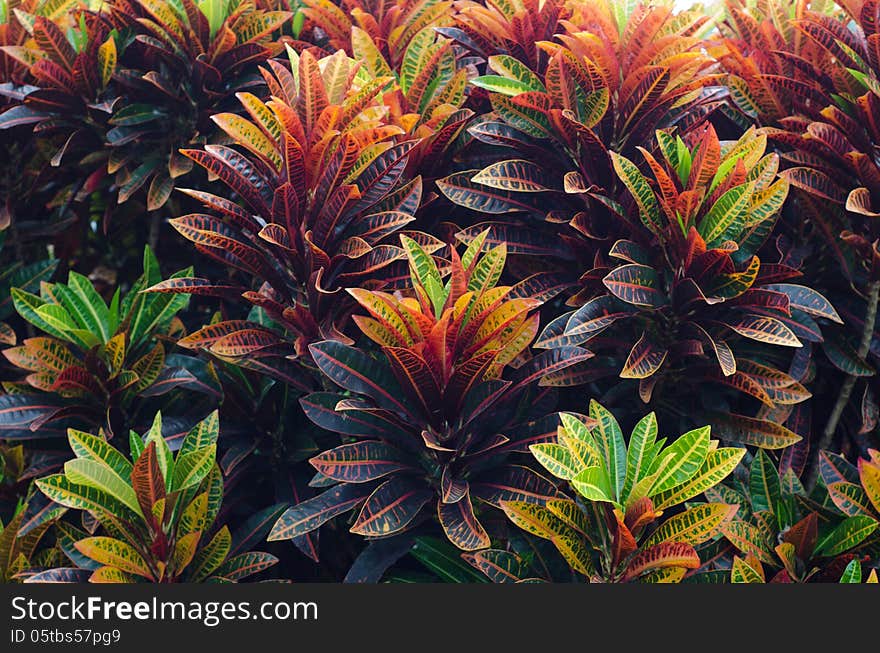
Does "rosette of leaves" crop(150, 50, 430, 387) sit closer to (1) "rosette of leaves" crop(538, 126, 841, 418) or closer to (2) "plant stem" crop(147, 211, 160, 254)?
(1) "rosette of leaves" crop(538, 126, 841, 418)

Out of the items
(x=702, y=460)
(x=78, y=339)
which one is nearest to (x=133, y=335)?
(x=78, y=339)

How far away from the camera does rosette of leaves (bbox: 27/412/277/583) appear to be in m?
2.09

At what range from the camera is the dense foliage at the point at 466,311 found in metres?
2.15

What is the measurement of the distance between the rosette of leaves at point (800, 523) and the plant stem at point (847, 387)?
0.24 metres

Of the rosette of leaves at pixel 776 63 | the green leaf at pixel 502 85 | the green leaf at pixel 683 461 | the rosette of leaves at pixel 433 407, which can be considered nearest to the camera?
the green leaf at pixel 683 461

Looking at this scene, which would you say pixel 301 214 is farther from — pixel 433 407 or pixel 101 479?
pixel 101 479

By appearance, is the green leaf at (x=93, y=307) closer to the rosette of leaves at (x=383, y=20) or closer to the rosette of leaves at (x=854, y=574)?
the rosette of leaves at (x=383, y=20)

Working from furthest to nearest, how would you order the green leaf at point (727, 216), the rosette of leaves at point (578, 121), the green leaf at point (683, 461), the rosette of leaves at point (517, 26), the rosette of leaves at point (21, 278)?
the rosette of leaves at point (21, 278)
the rosette of leaves at point (517, 26)
the rosette of leaves at point (578, 121)
the green leaf at point (727, 216)
the green leaf at point (683, 461)

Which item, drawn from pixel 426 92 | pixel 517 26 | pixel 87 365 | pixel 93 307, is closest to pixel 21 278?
pixel 93 307

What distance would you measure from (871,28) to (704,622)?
1954 mm

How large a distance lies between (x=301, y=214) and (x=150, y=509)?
0.87 meters

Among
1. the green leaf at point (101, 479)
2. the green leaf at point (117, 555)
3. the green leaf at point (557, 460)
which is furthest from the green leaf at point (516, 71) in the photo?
the green leaf at point (117, 555)

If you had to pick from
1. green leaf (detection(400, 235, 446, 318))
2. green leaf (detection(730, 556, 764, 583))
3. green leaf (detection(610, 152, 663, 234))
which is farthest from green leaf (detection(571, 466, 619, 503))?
green leaf (detection(610, 152, 663, 234))

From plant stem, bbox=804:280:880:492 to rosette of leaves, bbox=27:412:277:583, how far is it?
5.50 ft
